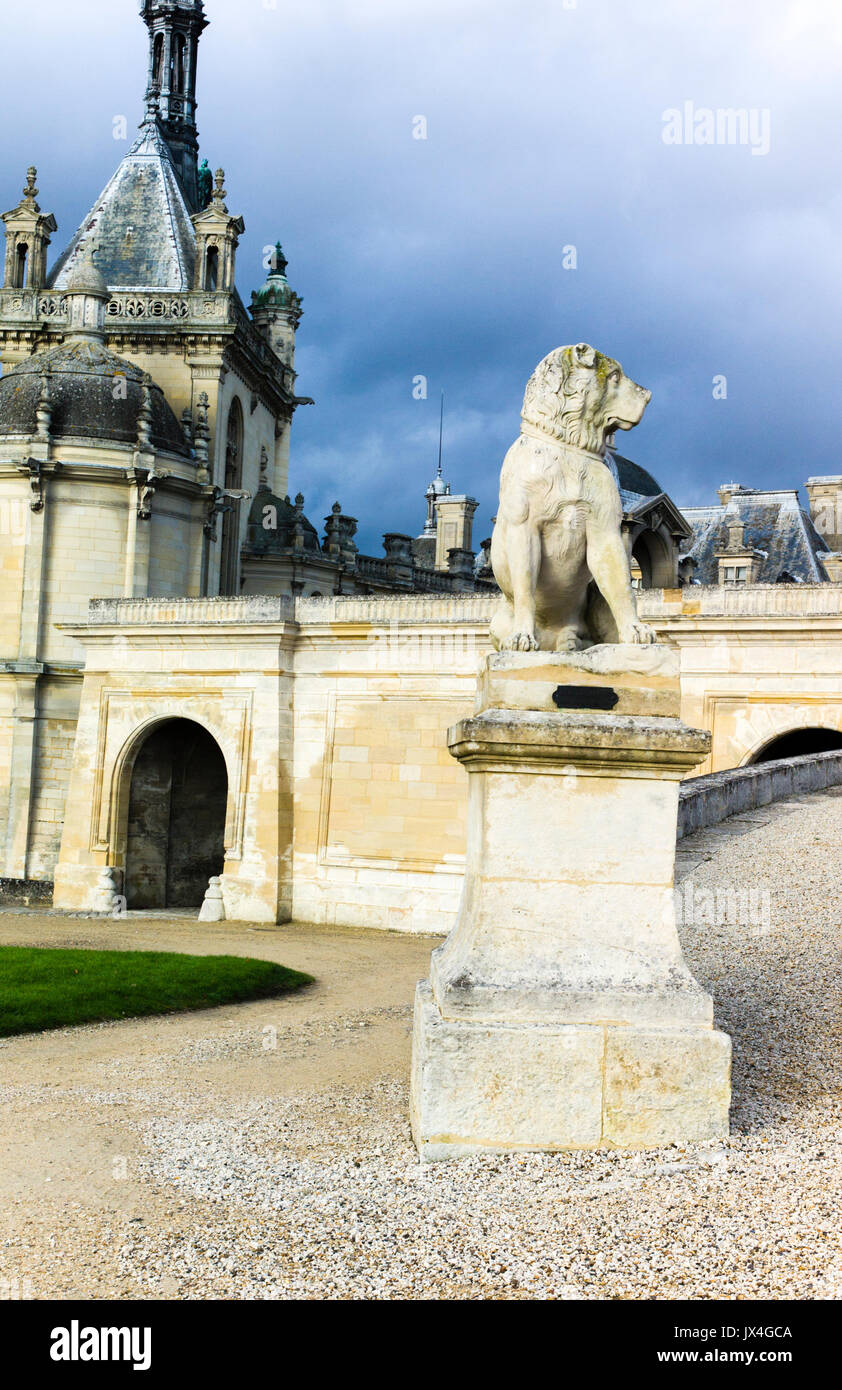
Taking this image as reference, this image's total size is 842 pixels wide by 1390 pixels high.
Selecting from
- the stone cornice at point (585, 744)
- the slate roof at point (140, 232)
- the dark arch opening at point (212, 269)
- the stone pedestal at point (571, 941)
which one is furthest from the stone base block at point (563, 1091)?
the slate roof at point (140, 232)

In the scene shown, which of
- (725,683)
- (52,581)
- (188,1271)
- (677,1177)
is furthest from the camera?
(52,581)

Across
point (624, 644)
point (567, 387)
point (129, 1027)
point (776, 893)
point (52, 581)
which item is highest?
point (52, 581)

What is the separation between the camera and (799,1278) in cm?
423

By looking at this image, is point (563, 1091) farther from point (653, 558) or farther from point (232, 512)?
point (232, 512)

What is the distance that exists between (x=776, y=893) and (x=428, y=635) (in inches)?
462

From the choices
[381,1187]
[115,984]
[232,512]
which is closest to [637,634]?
[381,1187]

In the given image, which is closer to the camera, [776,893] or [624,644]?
[624,644]

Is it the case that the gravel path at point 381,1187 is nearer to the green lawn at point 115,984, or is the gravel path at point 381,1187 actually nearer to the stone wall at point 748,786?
the green lawn at point 115,984

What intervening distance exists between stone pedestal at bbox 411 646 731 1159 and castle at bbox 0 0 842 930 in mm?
14597

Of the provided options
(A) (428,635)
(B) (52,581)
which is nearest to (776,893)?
(A) (428,635)

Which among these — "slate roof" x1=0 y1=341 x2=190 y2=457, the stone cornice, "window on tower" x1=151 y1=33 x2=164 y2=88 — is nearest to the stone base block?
the stone cornice

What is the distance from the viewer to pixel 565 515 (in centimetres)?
634

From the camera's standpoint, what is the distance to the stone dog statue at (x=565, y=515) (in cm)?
634

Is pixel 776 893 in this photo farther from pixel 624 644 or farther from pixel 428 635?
pixel 428 635
